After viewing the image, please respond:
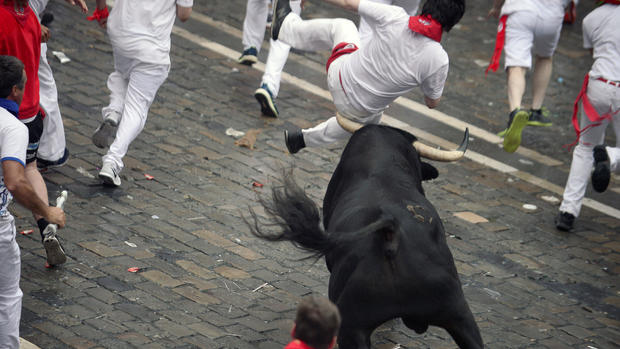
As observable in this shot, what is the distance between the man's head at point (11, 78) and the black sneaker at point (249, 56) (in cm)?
A: 579

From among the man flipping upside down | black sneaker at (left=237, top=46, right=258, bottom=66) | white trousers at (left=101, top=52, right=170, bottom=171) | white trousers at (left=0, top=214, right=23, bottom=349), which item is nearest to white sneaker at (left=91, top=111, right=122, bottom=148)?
white trousers at (left=101, top=52, right=170, bottom=171)

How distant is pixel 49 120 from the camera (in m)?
7.33

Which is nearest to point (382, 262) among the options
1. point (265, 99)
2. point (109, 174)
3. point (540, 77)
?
point (109, 174)

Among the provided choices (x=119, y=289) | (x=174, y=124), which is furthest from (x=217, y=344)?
(x=174, y=124)

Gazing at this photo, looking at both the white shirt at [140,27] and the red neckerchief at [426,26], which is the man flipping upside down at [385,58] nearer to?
the red neckerchief at [426,26]

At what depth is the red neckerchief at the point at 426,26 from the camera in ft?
19.9

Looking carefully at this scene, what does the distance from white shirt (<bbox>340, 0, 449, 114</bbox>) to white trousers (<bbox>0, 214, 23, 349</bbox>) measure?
2635 mm

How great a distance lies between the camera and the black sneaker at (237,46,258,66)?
10.8 metres

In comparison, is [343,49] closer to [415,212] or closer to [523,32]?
[415,212]

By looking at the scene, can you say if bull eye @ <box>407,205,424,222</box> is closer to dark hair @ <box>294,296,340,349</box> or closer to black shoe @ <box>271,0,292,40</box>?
dark hair @ <box>294,296,340,349</box>

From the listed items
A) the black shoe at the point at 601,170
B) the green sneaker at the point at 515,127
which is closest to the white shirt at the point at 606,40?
the black shoe at the point at 601,170

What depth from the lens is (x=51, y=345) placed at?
Result: 5398mm

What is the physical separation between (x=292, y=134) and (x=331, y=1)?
1.25m

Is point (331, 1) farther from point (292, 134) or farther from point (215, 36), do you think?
point (215, 36)
